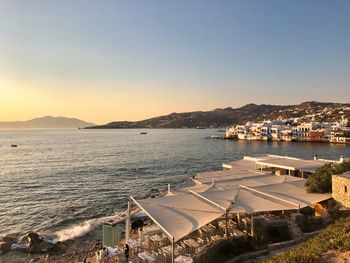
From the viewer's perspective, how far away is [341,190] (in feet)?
51.9

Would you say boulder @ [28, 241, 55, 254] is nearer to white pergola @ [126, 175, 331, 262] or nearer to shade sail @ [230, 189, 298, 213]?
white pergola @ [126, 175, 331, 262]

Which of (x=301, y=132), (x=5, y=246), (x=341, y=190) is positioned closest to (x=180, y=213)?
(x=341, y=190)

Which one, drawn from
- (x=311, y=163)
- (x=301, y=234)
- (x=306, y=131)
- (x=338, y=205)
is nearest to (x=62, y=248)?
(x=301, y=234)

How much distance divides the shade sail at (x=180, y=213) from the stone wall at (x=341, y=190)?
637 centimetres

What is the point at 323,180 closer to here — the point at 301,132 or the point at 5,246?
the point at 5,246

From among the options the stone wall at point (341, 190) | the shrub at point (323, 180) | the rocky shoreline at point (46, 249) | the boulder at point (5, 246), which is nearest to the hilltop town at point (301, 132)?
the shrub at point (323, 180)

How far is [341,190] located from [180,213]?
27.0 feet

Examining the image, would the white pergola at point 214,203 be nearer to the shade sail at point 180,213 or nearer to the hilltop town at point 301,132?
the shade sail at point 180,213

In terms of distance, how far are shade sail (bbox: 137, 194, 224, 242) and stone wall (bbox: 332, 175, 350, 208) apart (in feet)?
20.9

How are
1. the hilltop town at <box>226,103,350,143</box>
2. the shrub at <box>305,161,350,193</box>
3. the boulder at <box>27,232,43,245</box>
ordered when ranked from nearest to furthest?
the shrub at <box>305,161,350,193</box>, the boulder at <box>27,232,43,245</box>, the hilltop town at <box>226,103,350,143</box>

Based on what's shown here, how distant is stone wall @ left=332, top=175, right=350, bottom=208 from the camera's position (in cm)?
1536

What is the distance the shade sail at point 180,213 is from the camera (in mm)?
11859

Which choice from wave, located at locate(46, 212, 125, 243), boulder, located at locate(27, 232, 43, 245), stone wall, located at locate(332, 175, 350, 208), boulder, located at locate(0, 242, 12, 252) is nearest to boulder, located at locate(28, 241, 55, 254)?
boulder, located at locate(27, 232, 43, 245)

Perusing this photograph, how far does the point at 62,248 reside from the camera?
57.8 feet
